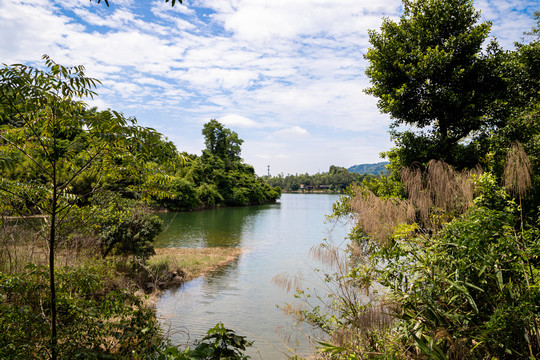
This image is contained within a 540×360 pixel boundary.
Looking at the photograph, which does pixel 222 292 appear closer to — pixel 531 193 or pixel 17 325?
pixel 17 325

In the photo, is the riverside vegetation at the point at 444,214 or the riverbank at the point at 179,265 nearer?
the riverside vegetation at the point at 444,214

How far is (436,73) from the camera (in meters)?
10.1

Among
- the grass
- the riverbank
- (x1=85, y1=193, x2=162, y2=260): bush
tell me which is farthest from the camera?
the grass

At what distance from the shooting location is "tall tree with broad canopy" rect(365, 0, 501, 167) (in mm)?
10023

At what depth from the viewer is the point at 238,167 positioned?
227ft

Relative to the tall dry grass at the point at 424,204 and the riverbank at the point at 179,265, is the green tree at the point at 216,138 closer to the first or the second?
the riverbank at the point at 179,265

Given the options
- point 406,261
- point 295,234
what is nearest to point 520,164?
point 406,261

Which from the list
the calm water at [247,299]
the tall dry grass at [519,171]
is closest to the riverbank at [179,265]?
the calm water at [247,299]

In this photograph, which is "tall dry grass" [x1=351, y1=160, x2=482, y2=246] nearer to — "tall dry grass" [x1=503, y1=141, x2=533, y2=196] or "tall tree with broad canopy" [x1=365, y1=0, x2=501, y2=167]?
"tall dry grass" [x1=503, y1=141, x2=533, y2=196]

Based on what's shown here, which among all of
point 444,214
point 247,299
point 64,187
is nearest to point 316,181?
point 247,299

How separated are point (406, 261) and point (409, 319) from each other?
816 mm

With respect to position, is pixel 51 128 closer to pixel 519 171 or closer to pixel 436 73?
pixel 519 171

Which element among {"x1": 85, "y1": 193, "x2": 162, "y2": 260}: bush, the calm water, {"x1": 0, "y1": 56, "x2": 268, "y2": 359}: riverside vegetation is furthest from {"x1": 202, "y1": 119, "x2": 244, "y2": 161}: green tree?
{"x1": 0, "y1": 56, "x2": 268, "y2": 359}: riverside vegetation

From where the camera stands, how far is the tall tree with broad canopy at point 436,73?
1002 centimetres
